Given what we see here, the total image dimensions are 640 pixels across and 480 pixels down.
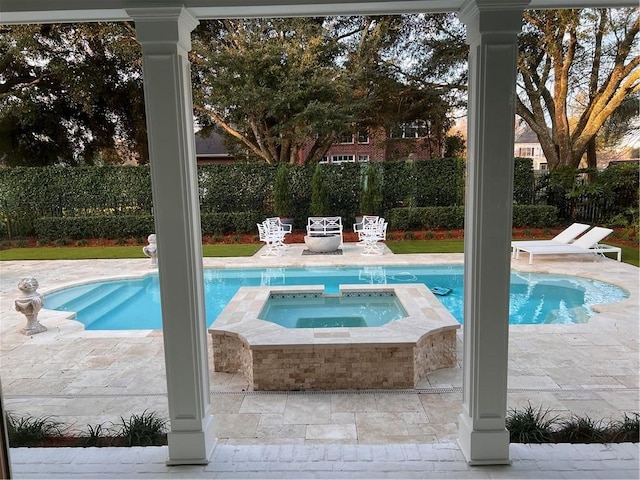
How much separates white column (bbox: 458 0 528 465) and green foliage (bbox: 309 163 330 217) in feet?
37.1

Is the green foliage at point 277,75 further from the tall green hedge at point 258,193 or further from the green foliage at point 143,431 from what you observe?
the green foliage at point 143,431

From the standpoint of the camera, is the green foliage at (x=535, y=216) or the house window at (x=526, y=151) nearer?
the green foliage at (x=535, y=216)

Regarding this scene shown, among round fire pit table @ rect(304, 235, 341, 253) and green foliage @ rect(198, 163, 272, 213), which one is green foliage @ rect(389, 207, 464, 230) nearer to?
round fire pit table @ rect(304, 235, 341, 253)

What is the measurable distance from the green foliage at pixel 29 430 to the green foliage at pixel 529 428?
3.30 m

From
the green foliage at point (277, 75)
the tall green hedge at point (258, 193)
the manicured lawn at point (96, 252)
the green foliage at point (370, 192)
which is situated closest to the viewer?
the manicured lawn at point (96, 252)

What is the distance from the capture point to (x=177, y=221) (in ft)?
8.02

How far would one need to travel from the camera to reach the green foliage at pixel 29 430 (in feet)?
10.0

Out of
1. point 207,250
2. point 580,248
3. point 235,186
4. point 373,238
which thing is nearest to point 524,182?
point 580,248

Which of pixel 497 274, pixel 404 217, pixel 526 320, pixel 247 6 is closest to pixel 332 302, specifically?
pixel 526 320

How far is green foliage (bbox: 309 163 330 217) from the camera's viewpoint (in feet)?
45.1

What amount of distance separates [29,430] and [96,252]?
972cm

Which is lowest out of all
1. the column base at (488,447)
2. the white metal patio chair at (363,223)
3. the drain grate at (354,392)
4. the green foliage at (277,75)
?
the drain grate at (354,392)

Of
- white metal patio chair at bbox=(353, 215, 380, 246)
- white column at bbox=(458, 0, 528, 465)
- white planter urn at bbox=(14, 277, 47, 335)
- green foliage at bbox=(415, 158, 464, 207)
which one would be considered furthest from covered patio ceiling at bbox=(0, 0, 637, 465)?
green foliage at bbox=(415, 158, 464, 207)

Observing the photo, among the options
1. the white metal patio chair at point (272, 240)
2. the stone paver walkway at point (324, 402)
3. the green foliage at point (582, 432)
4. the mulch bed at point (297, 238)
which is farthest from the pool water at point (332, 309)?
the mulch bed at point (297, 238)
